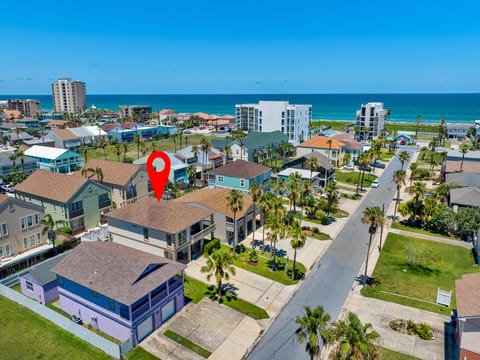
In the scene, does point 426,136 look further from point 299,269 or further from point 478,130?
point 299,269

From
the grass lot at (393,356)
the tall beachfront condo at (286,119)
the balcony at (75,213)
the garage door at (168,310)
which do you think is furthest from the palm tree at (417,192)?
the tall beachfront condo at (286,119)

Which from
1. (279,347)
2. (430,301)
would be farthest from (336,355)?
(430,301)

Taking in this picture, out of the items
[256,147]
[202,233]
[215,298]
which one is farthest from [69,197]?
[256,147]

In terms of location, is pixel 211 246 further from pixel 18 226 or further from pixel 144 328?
pixel 18 226

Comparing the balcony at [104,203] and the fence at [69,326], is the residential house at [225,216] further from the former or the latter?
the fence at [69,326]

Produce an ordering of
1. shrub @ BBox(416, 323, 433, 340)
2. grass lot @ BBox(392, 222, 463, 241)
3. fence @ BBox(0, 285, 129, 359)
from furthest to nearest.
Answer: grass lot @ BBox(392, 222, 463, 241) → shrub @ BBox(416, 323, 433, 340) → fence @ BBox(0, 285, 129, 359)

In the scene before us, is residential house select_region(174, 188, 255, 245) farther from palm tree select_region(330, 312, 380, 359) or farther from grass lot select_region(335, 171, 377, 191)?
grass lot select_region(335, 171, 377, 191)

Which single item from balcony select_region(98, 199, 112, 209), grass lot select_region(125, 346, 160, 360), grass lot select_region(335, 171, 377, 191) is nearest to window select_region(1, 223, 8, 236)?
balcony select_region(98, 199, 112, 209)
